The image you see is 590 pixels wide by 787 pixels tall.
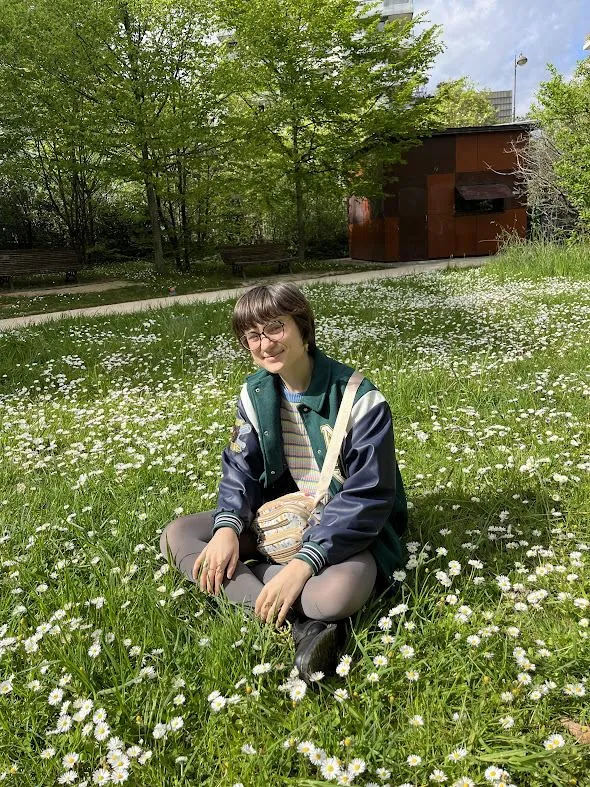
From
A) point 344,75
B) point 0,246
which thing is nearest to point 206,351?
point 344,75

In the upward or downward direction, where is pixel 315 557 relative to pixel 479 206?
downward

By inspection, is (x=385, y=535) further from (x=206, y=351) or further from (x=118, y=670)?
(x=206, y=351)

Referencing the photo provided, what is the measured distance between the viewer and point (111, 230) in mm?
25281

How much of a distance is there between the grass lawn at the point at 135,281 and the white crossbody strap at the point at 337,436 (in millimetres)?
10959

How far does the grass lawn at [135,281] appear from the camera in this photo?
13375mm

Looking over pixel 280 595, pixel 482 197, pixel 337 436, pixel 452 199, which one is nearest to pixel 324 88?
pixel 452 199

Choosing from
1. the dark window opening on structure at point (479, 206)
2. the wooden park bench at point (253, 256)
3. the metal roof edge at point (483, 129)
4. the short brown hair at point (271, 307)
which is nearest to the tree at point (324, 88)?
the metal roof edge at point (483, 129)

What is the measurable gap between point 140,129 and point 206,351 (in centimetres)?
1091

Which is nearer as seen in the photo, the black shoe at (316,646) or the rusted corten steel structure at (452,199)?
the black shoe at (316,646)

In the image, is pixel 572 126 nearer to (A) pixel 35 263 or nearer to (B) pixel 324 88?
(B) pixel 324 88

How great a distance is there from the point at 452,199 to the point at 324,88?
6857 mm

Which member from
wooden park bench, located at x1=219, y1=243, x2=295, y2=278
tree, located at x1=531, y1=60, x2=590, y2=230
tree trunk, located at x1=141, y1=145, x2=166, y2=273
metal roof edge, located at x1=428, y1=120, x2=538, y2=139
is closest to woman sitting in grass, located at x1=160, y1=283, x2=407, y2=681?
tree, located at x1=531, y1=60, x2=590, y2=230

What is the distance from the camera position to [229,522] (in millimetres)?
2521

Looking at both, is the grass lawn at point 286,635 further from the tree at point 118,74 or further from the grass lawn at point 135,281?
the tree at point 118,74
